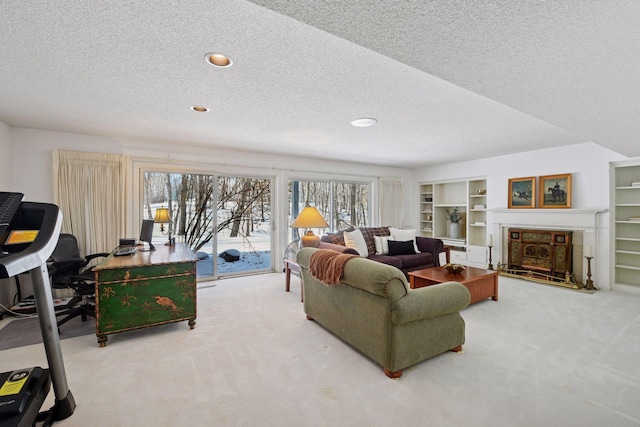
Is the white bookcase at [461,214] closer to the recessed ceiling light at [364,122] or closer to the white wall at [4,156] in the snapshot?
the recessed ceiling light at [364,122]

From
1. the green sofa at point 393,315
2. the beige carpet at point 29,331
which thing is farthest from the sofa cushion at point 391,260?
the beige carpet at point 29,331

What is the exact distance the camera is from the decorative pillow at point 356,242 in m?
4.81

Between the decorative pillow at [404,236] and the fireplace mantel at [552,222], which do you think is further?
the decorative pillow at [404,236]

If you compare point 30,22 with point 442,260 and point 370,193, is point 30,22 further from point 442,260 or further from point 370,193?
point 442,260

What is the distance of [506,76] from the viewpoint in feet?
5.42

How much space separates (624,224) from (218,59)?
593 centimetres

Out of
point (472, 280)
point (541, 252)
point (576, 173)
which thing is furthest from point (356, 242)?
point (576, 173)

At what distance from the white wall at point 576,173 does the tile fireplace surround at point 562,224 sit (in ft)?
A: 0.33

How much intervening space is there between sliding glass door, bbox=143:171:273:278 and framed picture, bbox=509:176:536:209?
14.8ft

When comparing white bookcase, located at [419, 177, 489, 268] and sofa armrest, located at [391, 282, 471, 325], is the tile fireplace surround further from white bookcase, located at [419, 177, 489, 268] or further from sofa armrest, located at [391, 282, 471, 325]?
sofa armrest, located at [391, 282, 471, 325]

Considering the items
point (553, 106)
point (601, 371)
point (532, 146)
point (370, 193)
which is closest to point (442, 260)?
point (370, 193)

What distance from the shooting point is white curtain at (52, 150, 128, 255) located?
377 cm

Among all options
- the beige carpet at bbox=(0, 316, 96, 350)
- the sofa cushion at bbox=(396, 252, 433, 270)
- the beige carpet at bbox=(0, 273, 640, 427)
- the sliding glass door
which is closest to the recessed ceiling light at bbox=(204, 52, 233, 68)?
the beige carpet at bbox=(0, 273, 640, 427)

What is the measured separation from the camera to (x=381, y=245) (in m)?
5.11
